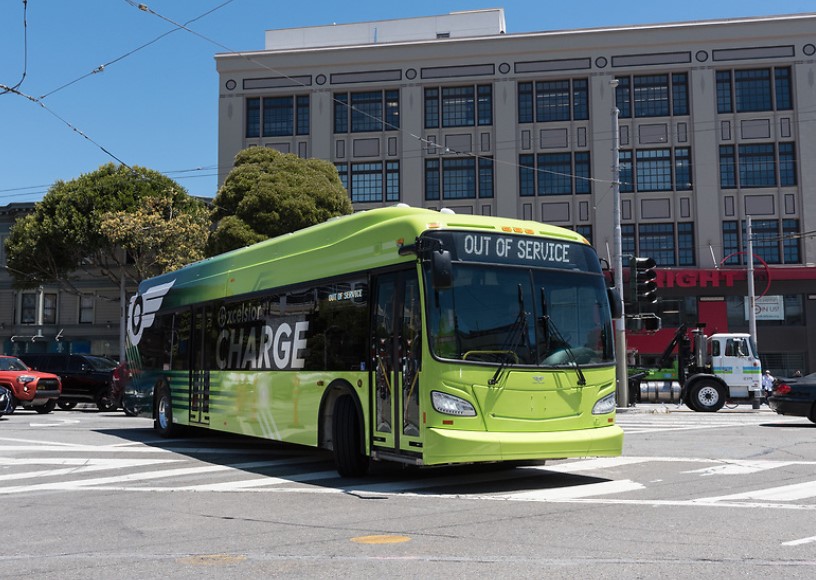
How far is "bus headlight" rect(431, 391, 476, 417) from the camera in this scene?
28.9 ft

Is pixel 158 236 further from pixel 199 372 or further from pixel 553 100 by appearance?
pixel 199 372

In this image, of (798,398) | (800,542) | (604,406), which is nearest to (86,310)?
(798,398)

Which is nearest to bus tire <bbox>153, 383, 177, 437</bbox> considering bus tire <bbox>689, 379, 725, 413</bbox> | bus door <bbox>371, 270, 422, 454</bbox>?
bus door <bbox>371, 270, 422, 454</bbox>

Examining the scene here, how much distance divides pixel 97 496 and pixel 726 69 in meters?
39.5

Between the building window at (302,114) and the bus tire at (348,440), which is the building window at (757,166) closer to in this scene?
the building window at (302,114)

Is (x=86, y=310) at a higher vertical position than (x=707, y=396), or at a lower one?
higher

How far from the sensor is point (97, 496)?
31.3 ft

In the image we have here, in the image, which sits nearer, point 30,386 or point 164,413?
point 164,413

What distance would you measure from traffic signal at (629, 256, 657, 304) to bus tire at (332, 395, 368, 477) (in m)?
12.6

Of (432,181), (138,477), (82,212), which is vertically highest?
(432,181)

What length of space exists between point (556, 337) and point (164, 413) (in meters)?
9.38

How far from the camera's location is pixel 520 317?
9.34 meters

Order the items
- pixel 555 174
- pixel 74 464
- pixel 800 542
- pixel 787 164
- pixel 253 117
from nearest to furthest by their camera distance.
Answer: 1. pixel 800 542
2. pixel 74 464
3. pixel 787 164
4. pixel 555 174
5. pixel 253 117

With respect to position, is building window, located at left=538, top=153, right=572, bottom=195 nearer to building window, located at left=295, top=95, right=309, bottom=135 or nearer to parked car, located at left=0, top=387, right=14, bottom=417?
building window, located at left=295, top=95, right=309, bottom=135
